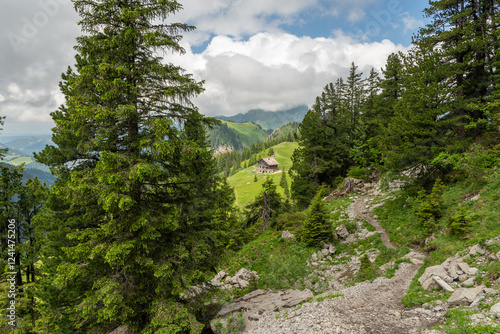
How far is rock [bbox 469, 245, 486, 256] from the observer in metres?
→ 9.36

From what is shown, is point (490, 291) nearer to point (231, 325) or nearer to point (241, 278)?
point (231, 325)

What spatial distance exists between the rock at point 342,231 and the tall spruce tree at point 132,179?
13.8 meters

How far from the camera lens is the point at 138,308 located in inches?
329

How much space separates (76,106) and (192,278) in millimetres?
7077

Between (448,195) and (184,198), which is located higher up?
(184,198)

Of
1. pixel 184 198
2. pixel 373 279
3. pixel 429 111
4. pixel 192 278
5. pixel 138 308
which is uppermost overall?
pixel 429 111

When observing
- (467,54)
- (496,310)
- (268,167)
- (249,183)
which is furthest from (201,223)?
(268,167)

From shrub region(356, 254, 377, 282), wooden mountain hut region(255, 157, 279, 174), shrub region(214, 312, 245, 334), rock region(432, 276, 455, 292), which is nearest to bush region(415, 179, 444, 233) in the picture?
shrub region(356, 254, 377, 282)

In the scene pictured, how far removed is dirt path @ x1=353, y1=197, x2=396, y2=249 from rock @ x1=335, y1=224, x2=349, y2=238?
2513 millimetres

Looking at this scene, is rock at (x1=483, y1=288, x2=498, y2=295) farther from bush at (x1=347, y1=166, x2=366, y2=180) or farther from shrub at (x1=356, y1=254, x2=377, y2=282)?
bush at (x1=347, y1=166, x2=366, y2=180)

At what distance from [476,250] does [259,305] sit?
392 inches

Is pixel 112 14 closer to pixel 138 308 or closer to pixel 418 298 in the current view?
pixel 138 308

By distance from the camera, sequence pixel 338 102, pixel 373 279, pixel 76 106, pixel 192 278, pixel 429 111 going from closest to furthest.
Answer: pixel 76 106
pixel 192 278
pixel 373 279
pixel 429 111
pixel 338 102

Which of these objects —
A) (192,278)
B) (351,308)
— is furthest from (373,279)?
(192,278)
